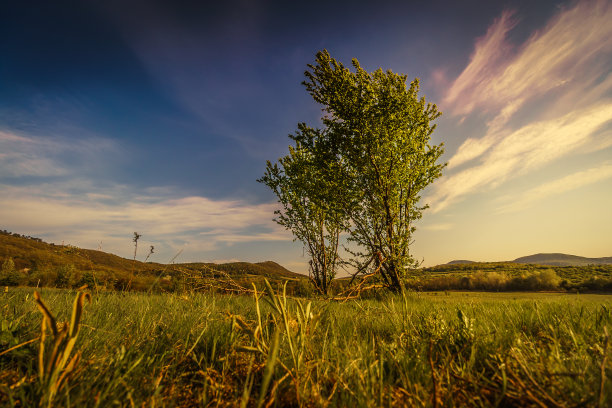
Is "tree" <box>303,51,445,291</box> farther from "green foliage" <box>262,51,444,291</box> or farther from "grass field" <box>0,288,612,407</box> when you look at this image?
"grass field" <box>0,288,612,407</box>

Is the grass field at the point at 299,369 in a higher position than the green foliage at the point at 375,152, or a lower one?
lower

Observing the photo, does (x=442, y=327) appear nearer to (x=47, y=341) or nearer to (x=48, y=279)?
(x=47, y=341)

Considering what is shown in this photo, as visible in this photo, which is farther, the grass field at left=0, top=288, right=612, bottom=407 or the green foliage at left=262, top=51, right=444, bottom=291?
the green foliage at left=262, top=51, right=444, bottom=291

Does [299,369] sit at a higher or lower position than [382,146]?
lower

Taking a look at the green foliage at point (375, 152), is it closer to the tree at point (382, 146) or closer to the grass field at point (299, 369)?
the tree at point (382, 146)

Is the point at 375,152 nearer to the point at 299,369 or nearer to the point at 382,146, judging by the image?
the point at 382,146

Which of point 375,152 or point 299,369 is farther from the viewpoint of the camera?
point 375,152

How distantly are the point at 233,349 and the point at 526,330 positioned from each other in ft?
9.50

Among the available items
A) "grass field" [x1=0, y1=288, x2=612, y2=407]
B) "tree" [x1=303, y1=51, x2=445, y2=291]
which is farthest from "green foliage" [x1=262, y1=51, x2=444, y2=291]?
"grass field" [x1=0, y1=288, x2=612, y2=407]

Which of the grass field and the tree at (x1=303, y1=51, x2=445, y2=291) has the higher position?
the tree at (x1=303, y1=51, x2=445, y2=291)

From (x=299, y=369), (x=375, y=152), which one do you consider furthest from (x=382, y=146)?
(x=299, y=369)

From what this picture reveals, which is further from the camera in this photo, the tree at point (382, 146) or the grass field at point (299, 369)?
the tree at point (382, 146)

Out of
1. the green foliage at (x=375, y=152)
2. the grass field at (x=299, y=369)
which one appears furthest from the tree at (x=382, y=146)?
the grass field at (x=299, y=369)

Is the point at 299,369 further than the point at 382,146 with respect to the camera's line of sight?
No
